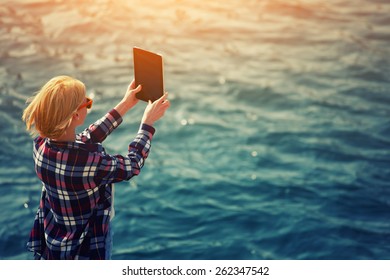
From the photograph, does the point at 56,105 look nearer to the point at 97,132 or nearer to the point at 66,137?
the point at 66,137

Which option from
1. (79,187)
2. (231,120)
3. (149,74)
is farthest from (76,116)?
(231,120)

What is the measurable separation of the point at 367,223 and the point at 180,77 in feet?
13.7

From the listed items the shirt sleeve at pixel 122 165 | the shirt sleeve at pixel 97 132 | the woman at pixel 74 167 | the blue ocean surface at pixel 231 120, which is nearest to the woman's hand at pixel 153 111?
the woman at pixel 74 167

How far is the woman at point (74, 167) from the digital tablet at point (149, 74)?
0.05 meters

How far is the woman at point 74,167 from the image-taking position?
3.17 m

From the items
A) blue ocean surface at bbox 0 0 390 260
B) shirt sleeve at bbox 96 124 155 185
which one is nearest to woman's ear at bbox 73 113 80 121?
shirt sleeve at bbox 96 124 155 185

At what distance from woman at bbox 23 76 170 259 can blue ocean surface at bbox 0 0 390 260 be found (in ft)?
11.4

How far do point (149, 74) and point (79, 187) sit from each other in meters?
0.74

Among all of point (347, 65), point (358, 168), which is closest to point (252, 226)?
point (358, 168)

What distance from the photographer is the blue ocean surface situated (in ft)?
24.0

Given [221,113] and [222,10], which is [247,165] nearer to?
[221,113]

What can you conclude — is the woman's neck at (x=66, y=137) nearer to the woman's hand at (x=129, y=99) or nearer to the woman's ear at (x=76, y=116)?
the woman's ear at (x=76, y=116)

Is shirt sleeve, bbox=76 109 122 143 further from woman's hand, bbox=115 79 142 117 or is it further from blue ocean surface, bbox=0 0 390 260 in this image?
blue ocean surface, bbox=0 0 390 260

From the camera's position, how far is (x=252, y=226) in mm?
7367
